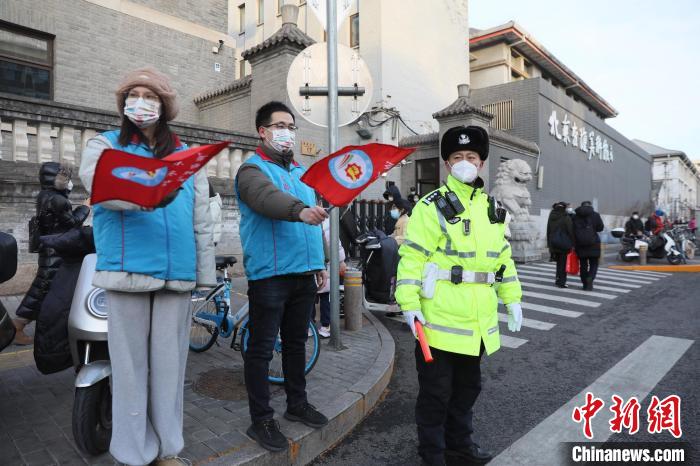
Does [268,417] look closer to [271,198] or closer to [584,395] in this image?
[271,198]

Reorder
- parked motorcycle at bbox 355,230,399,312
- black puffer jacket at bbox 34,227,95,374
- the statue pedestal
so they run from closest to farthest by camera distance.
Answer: black puffer jacket at bbox 34,227,95,374 < parked motorcycle at bbox 355,230,399,312 < the statue pedestal

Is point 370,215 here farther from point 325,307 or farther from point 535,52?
point 535,52

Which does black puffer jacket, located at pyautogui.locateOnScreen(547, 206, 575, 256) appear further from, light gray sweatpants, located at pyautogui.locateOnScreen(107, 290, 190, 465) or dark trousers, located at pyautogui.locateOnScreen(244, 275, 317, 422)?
light gray sweatpants, located at pyautogui.locateOnScreen(107, 290, 190, 465)

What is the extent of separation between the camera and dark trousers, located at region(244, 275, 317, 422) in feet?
9.25

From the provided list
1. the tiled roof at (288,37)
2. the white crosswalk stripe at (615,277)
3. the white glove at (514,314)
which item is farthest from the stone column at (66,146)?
the white crosswalk stripe at (615,277)

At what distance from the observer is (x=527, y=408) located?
12.3 feet

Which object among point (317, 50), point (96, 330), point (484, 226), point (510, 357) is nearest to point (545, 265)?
point (510, 357)

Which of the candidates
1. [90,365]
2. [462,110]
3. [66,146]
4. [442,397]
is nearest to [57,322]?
[90,365]

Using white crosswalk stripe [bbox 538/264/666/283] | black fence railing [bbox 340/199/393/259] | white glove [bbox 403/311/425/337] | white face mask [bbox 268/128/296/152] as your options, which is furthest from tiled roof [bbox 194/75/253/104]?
white glove [bbox 403/311/425/337]

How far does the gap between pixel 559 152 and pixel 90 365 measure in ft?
68.9

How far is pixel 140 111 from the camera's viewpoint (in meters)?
2.28

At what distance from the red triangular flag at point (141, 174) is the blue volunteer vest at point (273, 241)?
84 cm

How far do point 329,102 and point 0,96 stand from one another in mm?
5409

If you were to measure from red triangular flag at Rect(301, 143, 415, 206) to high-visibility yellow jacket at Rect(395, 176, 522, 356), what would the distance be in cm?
35
